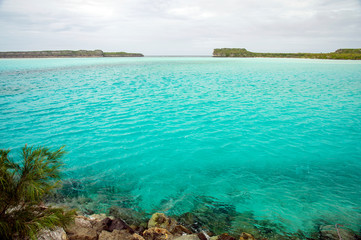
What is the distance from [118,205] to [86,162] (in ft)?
12.2

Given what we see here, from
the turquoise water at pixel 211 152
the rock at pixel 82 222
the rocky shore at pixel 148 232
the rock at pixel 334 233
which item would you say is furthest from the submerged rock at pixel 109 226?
the rock at pixel 334 233

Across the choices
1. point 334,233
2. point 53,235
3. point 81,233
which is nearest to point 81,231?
point 81,233

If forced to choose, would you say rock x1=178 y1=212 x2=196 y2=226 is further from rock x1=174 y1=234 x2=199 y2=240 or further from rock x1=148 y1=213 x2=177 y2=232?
rock x1=174 y1=234 x2=199 y2=240

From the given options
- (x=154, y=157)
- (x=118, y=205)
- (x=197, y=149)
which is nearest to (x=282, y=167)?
(x=197, y=149)

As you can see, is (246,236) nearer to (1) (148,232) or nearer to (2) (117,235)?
(1) (148,232)

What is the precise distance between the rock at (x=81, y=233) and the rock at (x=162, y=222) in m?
1.47

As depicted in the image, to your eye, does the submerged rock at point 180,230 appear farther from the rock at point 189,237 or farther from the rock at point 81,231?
the rock at point 81,231

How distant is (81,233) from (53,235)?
0.74 metres

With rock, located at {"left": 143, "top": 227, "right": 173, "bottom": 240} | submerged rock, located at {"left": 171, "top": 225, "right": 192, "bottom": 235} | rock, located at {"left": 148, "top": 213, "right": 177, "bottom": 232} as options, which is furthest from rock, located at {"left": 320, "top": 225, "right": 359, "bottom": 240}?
rock, located at {"left": 143, "top": 227, "right": 173, "bottom": 240}

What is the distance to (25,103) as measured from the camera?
19.4 m

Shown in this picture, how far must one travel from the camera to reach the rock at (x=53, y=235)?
3623 millimetres

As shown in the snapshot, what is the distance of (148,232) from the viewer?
4980 mm

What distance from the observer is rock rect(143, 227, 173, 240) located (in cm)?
484

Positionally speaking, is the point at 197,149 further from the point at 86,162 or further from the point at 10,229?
the point at 10,229
